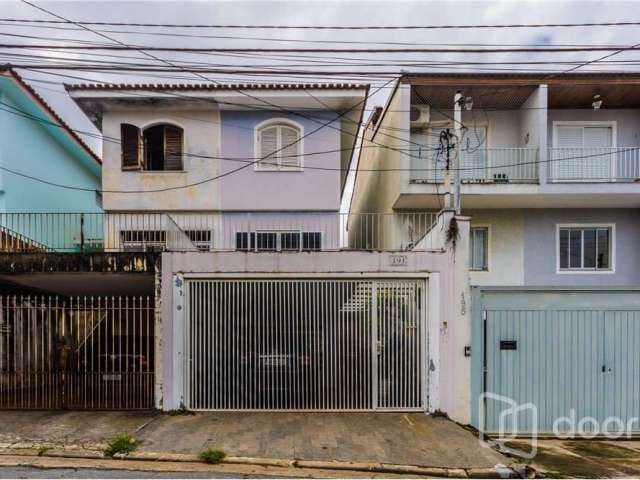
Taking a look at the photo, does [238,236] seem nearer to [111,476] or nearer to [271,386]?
[271,386]

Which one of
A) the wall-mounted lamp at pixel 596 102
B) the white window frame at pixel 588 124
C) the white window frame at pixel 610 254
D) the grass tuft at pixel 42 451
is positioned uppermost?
the wall-mounted lamp at pixel 596 102

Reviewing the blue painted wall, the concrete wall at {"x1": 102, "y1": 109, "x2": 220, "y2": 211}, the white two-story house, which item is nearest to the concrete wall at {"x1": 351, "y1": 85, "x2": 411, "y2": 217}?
the white two-story house

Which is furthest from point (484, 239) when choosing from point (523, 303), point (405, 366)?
point (405, 366)

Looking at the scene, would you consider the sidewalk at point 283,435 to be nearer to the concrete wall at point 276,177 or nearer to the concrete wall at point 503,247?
the concrete wall at point 503,247

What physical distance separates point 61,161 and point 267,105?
25.3 ft

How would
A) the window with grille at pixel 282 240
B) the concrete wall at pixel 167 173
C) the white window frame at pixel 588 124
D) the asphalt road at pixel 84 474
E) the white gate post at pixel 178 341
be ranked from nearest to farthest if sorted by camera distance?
1. the asphalt road at pixel 84 474
2. the white gate post at pixel 178 341
3. the window with grille at pixel 282 240
4. the concrete wall at pixel 167 173
5. the white window frame at pixel 588 124

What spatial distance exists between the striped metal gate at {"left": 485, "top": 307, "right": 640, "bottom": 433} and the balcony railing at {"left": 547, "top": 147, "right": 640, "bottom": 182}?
4.86 metres

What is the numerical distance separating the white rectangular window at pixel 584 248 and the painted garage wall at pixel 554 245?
0.56 feet

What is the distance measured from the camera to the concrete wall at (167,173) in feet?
33.7

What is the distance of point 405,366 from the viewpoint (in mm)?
7152

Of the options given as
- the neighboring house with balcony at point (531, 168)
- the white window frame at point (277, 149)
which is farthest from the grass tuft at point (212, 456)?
the neighboring house with balcony at point (531, 168)

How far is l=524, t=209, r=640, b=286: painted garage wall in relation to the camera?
10.7 metres

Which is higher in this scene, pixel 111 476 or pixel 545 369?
pixel 545 369

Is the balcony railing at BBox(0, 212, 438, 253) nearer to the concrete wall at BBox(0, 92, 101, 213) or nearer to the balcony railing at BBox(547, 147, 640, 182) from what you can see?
the concrete wall at BBox(0, 92, 101, 213)
